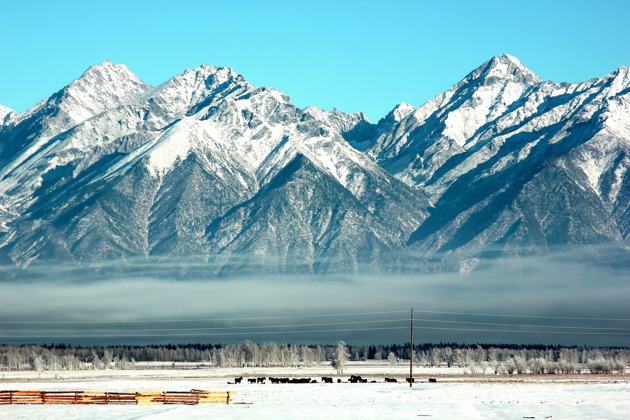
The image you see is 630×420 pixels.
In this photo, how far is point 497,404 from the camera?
420ft

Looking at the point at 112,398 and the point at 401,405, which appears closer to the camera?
the point at 401,405

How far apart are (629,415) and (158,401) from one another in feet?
210

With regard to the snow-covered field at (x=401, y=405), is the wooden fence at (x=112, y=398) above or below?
above

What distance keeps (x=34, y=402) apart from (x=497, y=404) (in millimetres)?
64179

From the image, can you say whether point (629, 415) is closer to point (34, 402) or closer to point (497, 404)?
point (497, 404)

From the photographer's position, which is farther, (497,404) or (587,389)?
(587,389)

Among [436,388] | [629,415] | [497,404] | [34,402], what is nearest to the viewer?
[629,415]

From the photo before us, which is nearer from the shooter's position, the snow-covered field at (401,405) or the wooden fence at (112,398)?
the snow-covered field at (401,405)

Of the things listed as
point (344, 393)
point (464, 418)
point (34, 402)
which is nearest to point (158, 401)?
point (34, 402)

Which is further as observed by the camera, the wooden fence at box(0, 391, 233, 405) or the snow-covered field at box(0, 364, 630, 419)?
the wooden fence at box(0, 391, 233, 405)

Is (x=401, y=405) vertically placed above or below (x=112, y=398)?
below

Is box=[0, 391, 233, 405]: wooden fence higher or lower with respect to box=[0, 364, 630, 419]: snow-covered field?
higher

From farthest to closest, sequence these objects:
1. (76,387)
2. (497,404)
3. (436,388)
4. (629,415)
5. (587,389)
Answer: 1. (76,387)
2. (436,388)
3. (587,389)
4. (497,404)
5. (629,415)

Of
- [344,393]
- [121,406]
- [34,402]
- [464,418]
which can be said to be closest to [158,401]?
[121,406]
